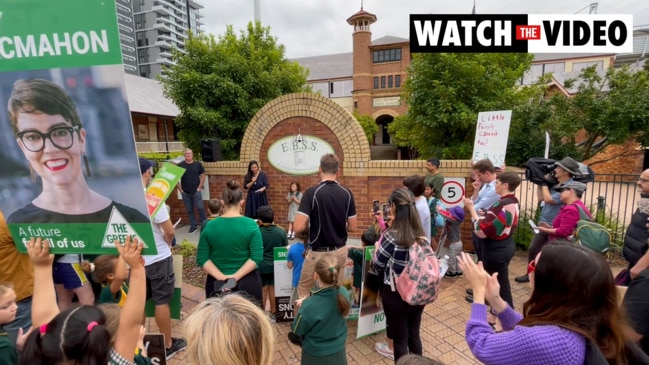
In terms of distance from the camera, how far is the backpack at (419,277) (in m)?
2.47

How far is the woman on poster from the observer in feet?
4.53

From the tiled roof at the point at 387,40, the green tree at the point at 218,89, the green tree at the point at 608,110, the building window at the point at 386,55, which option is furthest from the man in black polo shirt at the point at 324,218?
the tiled roof at the point at 387,40

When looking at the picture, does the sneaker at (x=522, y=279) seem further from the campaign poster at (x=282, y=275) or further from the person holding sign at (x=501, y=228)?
the campaign poster at (x=282, y=275)

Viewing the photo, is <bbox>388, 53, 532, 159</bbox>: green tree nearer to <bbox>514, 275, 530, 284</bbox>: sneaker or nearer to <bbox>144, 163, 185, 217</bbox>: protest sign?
<bbox>514, 275, 530, 284</bbox>: sneaker

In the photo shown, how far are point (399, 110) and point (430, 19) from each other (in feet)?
95.7

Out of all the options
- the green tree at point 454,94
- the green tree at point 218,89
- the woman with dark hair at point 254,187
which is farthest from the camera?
the green tree at point 218,89

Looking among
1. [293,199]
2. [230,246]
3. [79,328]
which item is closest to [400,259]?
[230,246]

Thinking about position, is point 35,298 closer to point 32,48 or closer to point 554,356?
point 32,48

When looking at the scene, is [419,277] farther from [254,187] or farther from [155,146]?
[155,146]

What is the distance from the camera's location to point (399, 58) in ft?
116

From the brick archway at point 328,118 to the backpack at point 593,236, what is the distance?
3.70 metres

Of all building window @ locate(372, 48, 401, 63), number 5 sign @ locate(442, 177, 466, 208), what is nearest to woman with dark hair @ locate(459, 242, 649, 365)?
number 5 sign @ locate(442, 177, 466, 208)

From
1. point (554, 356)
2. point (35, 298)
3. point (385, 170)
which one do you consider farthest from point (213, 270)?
point (385, 170)

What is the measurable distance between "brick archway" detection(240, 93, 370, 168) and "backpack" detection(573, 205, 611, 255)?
3699 mm
